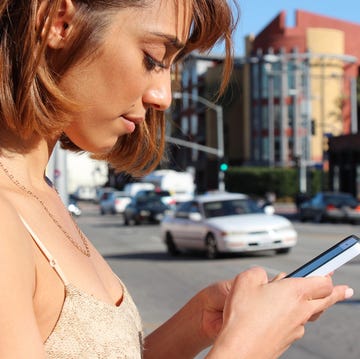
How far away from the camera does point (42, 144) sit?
1.92 metres

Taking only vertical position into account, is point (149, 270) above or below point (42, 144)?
below

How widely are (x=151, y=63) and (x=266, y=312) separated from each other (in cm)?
58

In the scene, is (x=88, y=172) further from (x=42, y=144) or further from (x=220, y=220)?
(x=42, y=144)

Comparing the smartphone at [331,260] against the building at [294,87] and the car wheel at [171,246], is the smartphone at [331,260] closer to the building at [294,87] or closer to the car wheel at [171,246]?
the car wheel at [171,246]

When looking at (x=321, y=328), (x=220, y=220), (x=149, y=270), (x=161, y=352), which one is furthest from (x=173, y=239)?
(x=161, y=352)

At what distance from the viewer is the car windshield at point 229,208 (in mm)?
19422

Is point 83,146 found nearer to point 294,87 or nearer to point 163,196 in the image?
point 163,196

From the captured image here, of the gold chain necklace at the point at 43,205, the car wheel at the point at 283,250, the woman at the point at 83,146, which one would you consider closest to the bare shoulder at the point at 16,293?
the woman at the point at 83,146

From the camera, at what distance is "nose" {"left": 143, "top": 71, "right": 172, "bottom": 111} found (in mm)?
1931

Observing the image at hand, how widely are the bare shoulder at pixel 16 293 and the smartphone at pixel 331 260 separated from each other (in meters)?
0.61

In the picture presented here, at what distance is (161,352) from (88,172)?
110109mm

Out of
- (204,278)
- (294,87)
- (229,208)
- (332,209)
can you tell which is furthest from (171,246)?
(294,87)

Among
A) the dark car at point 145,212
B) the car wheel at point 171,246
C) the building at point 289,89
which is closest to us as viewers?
the car wheel at point 171,246

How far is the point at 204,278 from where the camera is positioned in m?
14.4
